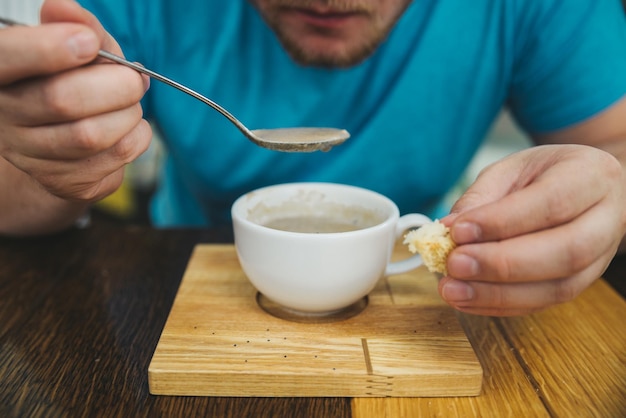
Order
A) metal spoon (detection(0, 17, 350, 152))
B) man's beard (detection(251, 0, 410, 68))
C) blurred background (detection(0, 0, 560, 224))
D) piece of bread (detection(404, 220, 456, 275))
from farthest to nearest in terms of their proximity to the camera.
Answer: blurred background (detection(0, 0, 560, 224)), man's beard (detection(251, 0, 410, 68)), metal spoon (detection(0, 17, 350, 152)), piece of bread (detection(404, 220, 456, 275))

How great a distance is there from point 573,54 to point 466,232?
2.27 feet

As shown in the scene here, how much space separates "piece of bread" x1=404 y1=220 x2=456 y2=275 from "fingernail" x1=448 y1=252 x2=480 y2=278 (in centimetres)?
3

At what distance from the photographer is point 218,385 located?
61cm

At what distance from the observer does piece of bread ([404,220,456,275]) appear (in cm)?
64

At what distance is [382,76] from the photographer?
3.81 ft

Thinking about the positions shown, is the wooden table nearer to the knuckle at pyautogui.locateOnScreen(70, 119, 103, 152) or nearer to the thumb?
the knuckle at pyautogui.locateOnScreen(70, 119, 103, 152)

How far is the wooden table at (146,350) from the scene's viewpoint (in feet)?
1.94

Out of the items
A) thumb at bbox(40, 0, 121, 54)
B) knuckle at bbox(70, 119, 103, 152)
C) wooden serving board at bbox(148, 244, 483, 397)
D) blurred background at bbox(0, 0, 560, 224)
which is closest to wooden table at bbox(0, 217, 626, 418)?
wooden serving board at bbox(148, 244, 483, 397)

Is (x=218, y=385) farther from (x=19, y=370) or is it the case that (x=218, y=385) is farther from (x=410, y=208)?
(x=410, y=208)

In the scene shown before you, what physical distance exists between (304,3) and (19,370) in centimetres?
67

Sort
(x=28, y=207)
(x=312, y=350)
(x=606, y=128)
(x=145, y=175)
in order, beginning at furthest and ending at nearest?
(x=145, y=175), (x=606, y=128), (x=28, y=207), (x=312, y=350)

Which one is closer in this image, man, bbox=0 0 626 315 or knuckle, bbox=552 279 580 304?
knuckle, bbox=552 279 580 304

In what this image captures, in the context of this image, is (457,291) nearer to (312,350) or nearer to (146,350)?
(312,350)

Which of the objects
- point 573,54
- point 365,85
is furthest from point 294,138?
point 573,54
